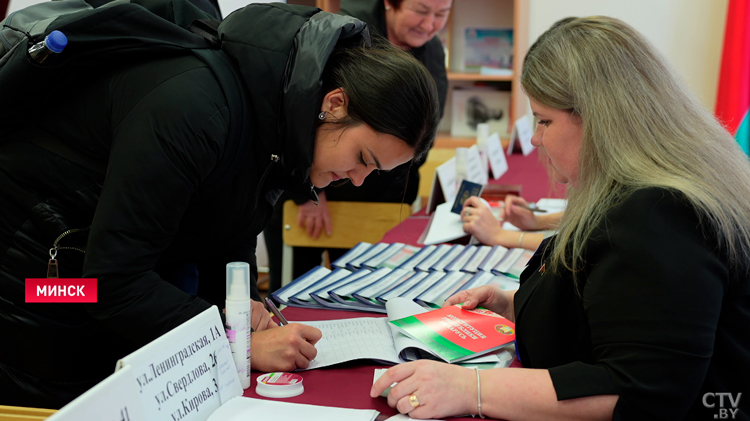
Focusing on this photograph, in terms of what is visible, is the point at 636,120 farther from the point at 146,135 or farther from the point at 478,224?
the point at 478,224

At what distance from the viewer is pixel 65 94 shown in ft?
4.21

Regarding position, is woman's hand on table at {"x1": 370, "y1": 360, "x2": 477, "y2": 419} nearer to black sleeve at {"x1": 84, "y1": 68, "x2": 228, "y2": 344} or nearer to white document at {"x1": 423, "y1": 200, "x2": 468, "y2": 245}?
black sleeve at {"x1": 84, "y1": 68, "x2": 228, "y2": 344}

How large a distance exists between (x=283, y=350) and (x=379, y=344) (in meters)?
0.23

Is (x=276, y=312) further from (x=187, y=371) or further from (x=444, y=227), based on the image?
(x=444, y=227)

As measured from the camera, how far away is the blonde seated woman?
2.20 meters

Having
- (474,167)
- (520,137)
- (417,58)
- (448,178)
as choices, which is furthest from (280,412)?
(520,137)

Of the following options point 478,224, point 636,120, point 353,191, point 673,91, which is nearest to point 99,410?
point 636,120

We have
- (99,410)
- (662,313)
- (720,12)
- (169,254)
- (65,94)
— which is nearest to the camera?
(99,410)

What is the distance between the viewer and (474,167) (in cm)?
304

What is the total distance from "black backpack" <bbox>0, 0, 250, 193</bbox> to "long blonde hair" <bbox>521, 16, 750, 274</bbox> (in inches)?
22.4

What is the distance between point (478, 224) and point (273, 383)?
4.07 feet

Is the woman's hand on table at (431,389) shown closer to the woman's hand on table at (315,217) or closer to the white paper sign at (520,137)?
the woman's hand on table at (315,217)

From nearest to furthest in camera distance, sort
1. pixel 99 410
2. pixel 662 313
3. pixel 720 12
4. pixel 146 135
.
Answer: pixel 99 410
pixel 662 313
pixel 146 135
pixel 720 12

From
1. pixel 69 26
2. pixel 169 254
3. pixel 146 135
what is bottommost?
pixel 169 254
